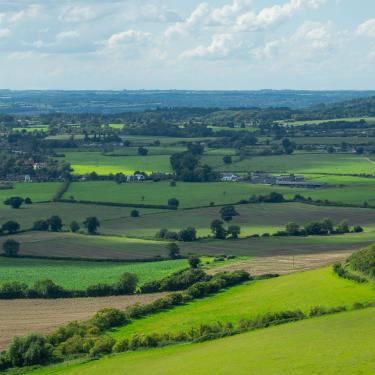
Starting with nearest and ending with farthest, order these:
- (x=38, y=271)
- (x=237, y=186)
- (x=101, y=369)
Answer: (x=101, y=369) → (x=38, y=271) → (x=237, y=186)

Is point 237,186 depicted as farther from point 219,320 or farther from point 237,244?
point 219,320

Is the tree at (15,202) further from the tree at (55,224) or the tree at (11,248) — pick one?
the tree at (11,248)

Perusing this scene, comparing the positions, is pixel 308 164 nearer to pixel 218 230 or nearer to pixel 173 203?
pixel 173 203

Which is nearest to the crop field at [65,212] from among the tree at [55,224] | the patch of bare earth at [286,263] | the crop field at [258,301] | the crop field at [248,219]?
the tree at [55,224]

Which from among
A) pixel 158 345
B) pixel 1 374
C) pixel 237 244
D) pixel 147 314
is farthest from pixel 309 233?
pixel 1 374

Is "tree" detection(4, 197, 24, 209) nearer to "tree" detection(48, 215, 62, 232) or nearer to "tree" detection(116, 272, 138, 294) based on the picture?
"tree" detection(48, 215, 62, 232)

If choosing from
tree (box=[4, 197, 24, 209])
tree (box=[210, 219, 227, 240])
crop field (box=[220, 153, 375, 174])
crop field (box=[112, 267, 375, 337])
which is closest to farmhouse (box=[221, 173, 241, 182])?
crop field (box=[220, 153, 375, 174])

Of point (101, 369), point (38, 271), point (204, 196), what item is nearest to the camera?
point (101, 369)

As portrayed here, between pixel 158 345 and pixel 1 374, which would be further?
pixel 158 345
